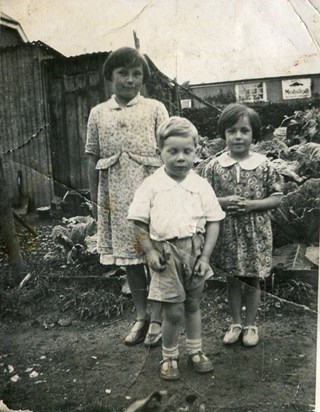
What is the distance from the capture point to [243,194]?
1688mm

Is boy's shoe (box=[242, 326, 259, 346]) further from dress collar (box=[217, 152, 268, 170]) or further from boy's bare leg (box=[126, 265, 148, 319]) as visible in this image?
dress collar (box=[217, 152, 268, 170])

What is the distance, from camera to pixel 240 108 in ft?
5.48

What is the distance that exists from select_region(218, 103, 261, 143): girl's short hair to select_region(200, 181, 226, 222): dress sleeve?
193 mm

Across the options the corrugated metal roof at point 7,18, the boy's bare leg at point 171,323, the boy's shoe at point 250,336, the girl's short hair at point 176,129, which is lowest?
the boy's shoe at point 250,336

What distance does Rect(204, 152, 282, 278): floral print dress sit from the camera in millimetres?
1684

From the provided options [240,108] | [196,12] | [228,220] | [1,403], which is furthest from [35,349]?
[196,12]

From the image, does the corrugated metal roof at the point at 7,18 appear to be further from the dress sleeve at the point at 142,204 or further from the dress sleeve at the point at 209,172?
the dress sleeve at the point at 209,172

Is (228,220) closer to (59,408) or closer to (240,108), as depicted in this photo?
(240,108)

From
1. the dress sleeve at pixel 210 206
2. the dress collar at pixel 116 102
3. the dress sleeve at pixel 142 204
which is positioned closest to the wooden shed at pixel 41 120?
the dress collar at pixel 116 102

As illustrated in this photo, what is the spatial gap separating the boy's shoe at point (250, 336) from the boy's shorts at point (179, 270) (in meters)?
0.25

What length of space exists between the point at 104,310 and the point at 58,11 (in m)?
1.08

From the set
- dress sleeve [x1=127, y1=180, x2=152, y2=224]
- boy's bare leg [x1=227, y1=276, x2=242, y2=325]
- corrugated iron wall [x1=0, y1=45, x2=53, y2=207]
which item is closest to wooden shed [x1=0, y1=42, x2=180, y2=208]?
corrugated iron wall [x1=0, y1=45, x2=53, y2=207]

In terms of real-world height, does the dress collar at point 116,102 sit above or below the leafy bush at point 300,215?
above

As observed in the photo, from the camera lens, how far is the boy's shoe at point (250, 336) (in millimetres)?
1728
